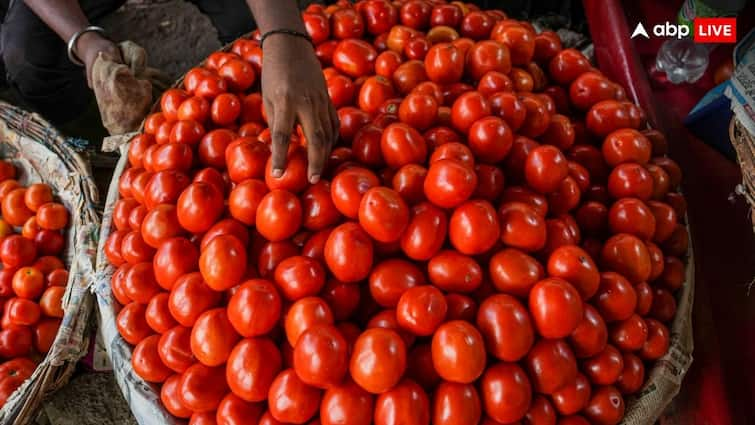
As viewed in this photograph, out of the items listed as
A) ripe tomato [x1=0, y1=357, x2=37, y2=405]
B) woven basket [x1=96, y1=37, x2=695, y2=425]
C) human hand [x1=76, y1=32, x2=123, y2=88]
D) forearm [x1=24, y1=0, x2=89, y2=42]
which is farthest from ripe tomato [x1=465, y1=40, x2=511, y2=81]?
ripe tomato [x1=0, y1=357, x2=37, y2=405]

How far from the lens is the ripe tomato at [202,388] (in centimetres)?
123

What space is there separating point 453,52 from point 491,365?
0.93 meters

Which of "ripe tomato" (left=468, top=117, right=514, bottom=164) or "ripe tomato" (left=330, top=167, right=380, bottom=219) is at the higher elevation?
"ripe tomato" (left=330, top=167, right=380, bottom=219)

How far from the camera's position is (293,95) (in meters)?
1.32

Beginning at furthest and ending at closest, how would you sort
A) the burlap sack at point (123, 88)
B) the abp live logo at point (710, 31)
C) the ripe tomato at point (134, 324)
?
the abp live logo at point (710, 31)
the burlap sack at point (123, 88)
the ripe tomato at point (134, 324)

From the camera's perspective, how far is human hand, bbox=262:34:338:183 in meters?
1.30

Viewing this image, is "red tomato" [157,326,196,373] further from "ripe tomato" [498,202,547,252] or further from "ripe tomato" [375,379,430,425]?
"ripe tomato" [498,202,547,252]

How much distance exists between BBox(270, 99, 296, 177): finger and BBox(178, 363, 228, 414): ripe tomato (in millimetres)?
466

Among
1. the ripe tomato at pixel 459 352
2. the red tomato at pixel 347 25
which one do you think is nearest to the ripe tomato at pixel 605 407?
the ripe tomato at pixel 459 352

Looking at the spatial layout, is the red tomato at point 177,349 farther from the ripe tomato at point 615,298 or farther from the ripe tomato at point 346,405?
the ripe tomato at point 615,298

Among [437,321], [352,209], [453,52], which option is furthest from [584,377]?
[453,52]

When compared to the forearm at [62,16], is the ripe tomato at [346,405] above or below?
below

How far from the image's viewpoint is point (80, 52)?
2.13m

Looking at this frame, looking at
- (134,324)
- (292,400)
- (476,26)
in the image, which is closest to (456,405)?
(292,400)
